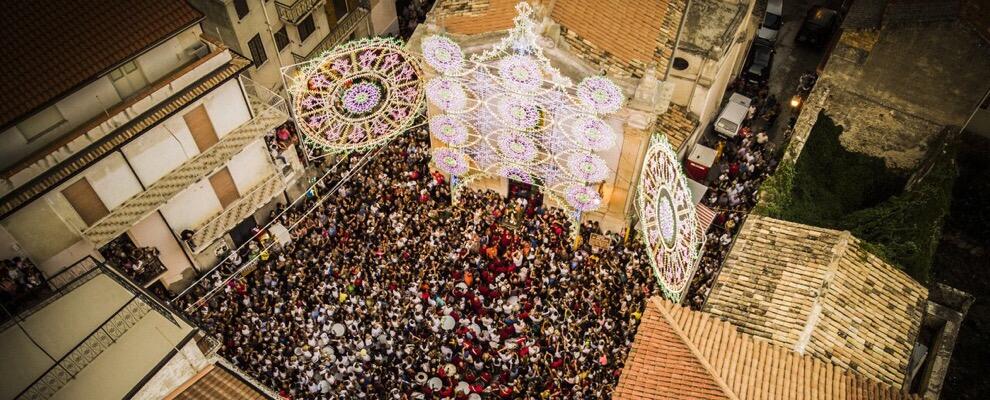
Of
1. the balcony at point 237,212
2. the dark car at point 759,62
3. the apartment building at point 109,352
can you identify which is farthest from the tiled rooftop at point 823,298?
the balcony at point 237,212

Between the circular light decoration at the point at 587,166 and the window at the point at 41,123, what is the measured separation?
A: 1700 cm

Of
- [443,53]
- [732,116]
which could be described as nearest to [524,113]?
[443,53]

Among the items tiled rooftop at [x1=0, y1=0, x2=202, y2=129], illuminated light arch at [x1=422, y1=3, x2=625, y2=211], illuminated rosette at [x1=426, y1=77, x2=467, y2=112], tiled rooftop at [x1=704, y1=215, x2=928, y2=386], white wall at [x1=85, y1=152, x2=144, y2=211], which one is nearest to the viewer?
tiled rooftop at [x1=704, y1=215, x2=928, y2=386]

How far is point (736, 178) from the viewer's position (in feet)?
102

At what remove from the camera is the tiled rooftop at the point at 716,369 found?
18.8 metres

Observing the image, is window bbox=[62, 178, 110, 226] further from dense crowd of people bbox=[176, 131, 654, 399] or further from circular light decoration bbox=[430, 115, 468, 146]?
circular light decoration bbox=[430, 115, 468, 146]

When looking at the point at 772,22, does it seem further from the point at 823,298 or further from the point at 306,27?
the point at 306,27

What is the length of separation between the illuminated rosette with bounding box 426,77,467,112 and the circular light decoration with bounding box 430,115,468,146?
0.75 metres

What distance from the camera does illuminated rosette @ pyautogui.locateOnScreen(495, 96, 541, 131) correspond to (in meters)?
25.9

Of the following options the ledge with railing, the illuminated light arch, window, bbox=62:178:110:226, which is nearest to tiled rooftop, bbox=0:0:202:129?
window, bbox=62:178:110:226

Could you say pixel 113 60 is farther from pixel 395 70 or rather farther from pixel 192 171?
pixel 395 70

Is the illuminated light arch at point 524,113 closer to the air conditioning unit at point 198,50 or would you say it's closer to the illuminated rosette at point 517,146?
the illuminated rosette at point 517,146

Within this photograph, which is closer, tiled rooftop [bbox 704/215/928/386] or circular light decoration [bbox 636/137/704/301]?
tiled rooftop [bbox 704/215/928/386]

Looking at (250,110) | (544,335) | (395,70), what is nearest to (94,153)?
(250,110)
